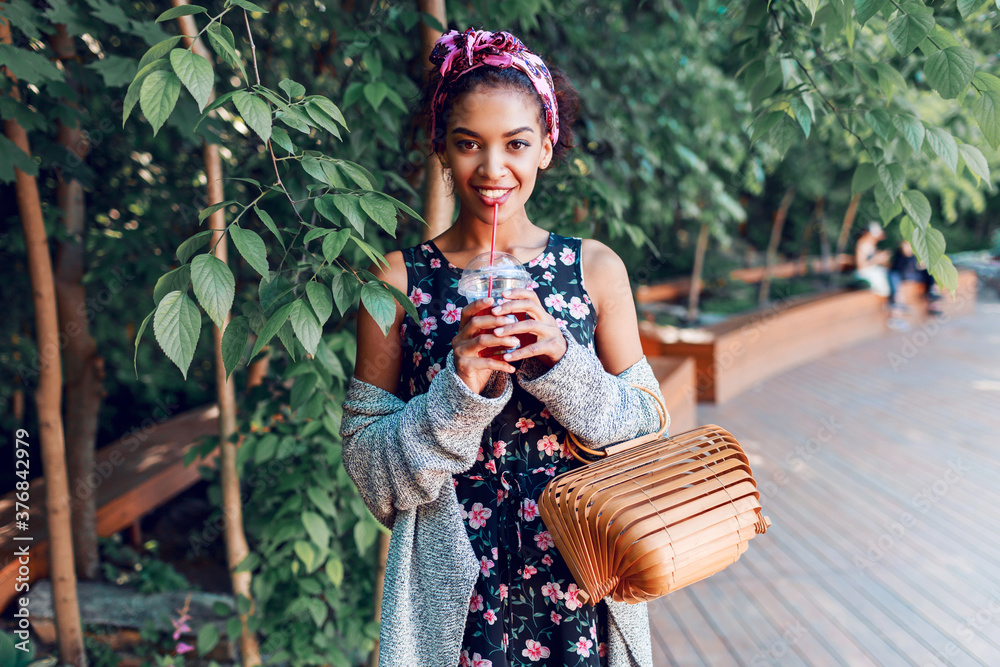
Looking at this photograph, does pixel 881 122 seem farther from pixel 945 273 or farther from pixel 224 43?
pixel 224 43

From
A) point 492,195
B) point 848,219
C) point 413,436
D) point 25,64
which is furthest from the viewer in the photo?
point 848,219

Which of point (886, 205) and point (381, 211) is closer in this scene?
point (381, 211)

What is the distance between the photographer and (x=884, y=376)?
6.92m

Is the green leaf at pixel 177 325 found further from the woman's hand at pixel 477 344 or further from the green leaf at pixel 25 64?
the green leaf at pixel 25 64

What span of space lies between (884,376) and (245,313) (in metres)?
7.37

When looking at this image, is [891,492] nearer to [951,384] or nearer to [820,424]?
[820,424]

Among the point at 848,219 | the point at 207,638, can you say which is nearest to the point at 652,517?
the point at 207,638

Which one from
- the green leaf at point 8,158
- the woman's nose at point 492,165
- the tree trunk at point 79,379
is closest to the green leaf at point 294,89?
the woman's nose at point 492,165

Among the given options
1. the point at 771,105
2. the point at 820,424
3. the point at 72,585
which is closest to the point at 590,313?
the point at 771,105

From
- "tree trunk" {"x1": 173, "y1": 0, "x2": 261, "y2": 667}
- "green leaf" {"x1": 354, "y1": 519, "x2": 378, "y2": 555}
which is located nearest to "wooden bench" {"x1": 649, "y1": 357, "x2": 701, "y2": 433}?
"green leaf" {"x1": 354, "y1": 519, "x2": 378, "y2": 555}

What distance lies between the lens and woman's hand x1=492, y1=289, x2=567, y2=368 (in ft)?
3.02

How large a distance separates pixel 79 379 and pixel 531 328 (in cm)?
244

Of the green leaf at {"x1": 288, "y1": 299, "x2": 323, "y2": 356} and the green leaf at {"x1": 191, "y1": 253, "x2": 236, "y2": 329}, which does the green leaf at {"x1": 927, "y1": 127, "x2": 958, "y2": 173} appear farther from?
the green leaf at {"x1": 191, "y1": 253, "x2": 236, "y2": 329}

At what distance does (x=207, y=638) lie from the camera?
2.20 m
